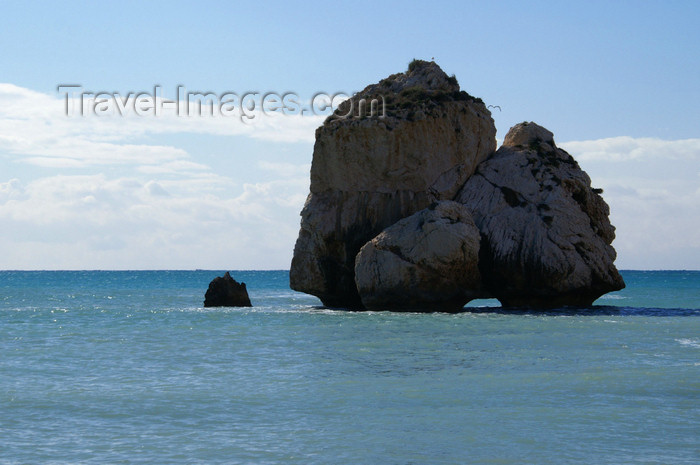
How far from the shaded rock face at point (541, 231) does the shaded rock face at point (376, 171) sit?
153 cm

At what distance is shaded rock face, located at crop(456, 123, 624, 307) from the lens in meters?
31.8

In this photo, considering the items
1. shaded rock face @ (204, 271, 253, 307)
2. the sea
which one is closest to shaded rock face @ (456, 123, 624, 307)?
the sea

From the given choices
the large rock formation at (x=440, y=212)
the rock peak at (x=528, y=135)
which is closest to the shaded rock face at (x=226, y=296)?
the large rock formation at (x=440, y=212)

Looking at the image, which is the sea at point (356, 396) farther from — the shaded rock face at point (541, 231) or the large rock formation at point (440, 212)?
the shaded rock face at point (541, 231)

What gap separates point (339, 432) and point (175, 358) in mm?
8825

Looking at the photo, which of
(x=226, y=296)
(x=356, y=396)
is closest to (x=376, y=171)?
(x=226, y=296)

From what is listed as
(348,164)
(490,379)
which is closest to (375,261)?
(348,164)

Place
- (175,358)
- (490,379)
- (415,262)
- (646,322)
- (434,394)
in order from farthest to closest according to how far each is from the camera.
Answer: (415,262) → (646,322) → (175,358) → (490,379) → (434,394)

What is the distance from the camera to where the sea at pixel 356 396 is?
10.7 metres

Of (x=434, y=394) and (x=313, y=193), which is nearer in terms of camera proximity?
(x=434, y=394)

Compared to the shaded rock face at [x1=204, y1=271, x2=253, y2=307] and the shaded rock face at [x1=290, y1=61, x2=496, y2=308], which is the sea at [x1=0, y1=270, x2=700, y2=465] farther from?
the shaded rock face at [x1=204, y1=271, x2=253, y2=307]

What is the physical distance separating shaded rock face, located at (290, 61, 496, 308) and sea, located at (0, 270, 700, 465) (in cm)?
966

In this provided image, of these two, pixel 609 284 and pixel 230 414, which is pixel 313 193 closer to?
pixel 609 284

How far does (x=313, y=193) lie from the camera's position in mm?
36500
